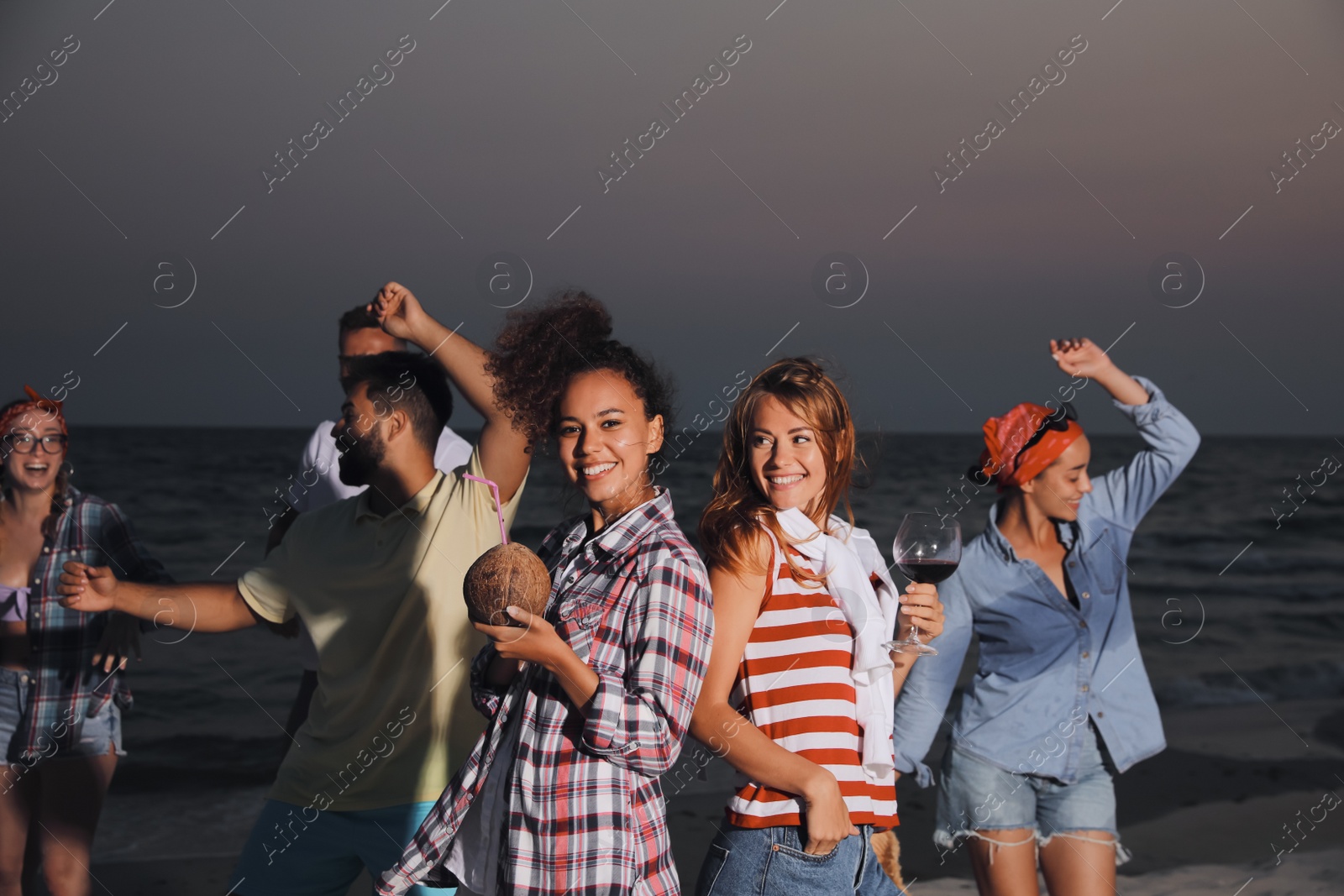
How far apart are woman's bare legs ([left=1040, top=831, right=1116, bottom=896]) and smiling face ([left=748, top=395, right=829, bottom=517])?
1.97m

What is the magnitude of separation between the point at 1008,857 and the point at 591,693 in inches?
90.6

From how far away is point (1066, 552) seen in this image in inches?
159

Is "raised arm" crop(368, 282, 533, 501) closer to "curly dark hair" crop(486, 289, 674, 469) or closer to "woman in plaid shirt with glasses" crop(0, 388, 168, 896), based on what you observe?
"curly dark hair" crop(486, 289, 674, 469)

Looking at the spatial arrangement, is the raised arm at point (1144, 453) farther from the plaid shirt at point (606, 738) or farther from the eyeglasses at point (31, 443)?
the eyeglasses at point (31, 443)

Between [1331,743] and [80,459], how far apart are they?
33.6 meters

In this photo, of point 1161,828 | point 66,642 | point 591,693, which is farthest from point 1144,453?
point 66,642

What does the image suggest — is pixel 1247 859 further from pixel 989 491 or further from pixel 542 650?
pixel 989 491

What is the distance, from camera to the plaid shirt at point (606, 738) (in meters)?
2.09

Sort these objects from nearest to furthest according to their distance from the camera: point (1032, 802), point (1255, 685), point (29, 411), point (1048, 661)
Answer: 1. point (1032, 802)
2. point (1048, 661)
3. point (29, 411)
4. point (1255, 685)

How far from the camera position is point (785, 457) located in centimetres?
250

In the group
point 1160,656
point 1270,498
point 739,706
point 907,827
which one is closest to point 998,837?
Result: point 739,706

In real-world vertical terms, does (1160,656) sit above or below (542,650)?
below

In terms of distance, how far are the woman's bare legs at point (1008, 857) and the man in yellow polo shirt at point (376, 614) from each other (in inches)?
72.6

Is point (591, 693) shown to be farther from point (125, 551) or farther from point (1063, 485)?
point (125, 551)
